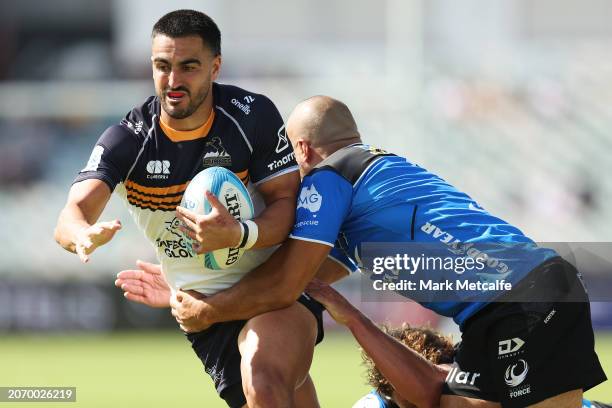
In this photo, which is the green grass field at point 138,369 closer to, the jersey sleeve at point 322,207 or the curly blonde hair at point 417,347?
the curly blonde hair at point 417,347

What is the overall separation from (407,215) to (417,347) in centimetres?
117

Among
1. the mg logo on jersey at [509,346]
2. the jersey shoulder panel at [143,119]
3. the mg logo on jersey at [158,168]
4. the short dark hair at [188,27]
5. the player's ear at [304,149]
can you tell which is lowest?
the mg logo on jersey at [509,346]

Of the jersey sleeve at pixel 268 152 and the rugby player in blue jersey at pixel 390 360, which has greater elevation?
the jersey sleeve at pixel 268 152

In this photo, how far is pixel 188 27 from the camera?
21.6 feet

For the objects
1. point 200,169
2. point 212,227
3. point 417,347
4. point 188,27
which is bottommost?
point 417,347

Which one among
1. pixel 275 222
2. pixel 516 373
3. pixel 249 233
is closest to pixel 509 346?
pixel 516 373

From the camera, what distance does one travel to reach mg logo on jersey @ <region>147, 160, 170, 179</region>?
6.73 m

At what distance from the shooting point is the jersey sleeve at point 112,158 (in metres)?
6.55

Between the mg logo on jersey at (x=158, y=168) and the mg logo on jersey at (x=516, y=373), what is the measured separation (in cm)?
221

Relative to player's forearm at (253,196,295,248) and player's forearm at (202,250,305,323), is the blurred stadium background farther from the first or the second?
player's forearm at (253,196,295,248)

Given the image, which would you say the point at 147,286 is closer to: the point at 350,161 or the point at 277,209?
the point at 277,209

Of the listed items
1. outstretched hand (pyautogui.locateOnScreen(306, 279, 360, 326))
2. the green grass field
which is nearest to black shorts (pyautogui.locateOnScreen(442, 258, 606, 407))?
outstretched hand (pyautogui.locateOnScreen(306, 279, 360, 326))

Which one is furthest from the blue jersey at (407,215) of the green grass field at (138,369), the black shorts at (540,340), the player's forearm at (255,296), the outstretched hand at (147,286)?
the green grass field at (138,369)

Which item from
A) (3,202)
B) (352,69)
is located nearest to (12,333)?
(3,202)
